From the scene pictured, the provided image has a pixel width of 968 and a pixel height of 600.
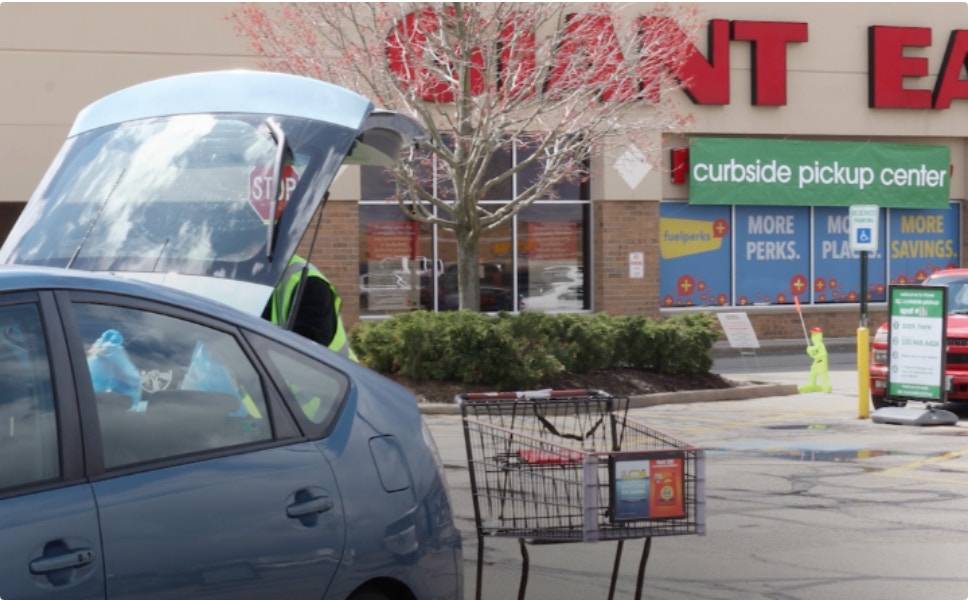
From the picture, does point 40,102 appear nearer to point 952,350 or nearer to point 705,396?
point 705,396

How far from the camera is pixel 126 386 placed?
3998mm

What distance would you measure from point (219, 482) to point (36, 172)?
19435 millimetres

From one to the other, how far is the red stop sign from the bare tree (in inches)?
403

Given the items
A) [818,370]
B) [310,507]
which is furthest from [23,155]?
[310,507]

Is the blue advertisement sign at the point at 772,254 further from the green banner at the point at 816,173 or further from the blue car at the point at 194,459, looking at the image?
the blue car at the point at 194,459

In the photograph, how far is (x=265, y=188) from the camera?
744cm

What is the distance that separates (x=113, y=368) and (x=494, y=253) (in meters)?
21.6

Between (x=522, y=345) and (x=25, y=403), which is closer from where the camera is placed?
(x=25, y=403)

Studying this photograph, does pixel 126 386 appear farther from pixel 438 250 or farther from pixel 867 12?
pixel 867 12

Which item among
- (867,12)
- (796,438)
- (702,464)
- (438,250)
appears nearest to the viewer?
(702,464)

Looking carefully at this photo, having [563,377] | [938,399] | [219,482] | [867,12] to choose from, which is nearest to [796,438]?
[938,399]

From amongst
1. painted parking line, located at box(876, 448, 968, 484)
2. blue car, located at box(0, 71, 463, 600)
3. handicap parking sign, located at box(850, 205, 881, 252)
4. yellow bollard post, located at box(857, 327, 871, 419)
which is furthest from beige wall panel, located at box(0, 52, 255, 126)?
blue car, located at box(0, 71, 463, 600)

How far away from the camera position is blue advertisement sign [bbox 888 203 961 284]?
2905 centimetres

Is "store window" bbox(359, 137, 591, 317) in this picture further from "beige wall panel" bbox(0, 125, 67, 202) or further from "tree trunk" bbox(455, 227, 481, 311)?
"beige wall panel" bbox(0, 125, 67, 202)
